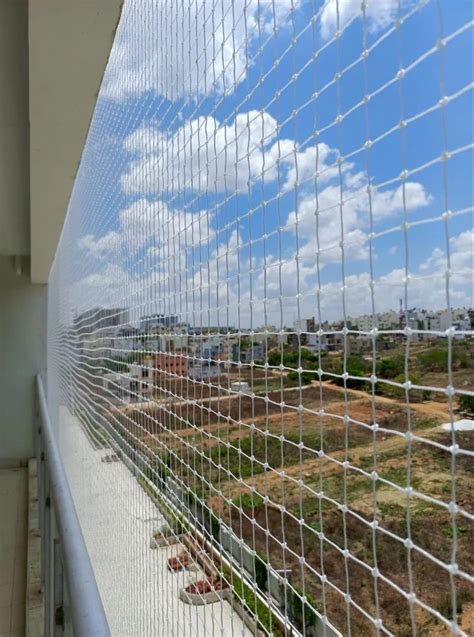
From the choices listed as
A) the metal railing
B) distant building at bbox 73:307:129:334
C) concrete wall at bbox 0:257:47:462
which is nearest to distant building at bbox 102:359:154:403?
distant building at bbox 73:307:129:334

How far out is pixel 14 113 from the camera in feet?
4.75

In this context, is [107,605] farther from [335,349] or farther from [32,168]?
[335,349]

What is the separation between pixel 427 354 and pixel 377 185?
17 cm

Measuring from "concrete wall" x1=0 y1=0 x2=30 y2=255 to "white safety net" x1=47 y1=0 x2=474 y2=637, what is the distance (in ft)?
1.07

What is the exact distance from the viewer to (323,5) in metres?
0.62

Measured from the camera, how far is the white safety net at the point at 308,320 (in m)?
0.45

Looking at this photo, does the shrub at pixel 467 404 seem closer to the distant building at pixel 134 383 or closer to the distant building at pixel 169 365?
the distant building at pixel 169 365

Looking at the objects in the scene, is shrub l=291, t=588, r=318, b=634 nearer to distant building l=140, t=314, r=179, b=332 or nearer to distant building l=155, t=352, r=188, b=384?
distant building l=155, t=352, r=188, b=384

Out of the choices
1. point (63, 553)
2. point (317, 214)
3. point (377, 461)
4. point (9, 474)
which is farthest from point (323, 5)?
point (9, 474)

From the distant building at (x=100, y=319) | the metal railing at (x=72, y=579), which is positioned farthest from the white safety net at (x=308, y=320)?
the distant building at (x=100, y=319)

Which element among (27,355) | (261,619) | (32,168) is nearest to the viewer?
(261,619)

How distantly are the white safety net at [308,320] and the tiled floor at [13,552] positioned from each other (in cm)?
67

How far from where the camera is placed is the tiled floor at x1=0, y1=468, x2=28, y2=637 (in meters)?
1.87

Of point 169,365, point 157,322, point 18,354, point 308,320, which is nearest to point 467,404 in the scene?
point 308,320
